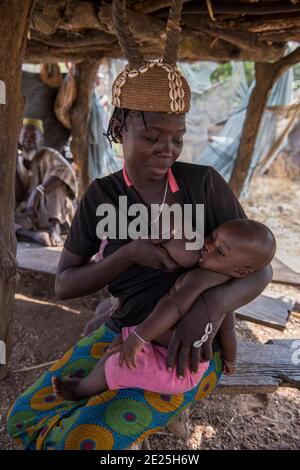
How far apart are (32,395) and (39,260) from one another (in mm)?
2528

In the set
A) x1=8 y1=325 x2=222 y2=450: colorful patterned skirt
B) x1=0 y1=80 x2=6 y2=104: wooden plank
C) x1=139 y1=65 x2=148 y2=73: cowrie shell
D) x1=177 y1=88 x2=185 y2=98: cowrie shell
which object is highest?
x1=139 y1=65 x2=148 y2=73: cowrie shell

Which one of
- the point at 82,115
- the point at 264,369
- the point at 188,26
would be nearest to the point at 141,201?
the point at 264,369

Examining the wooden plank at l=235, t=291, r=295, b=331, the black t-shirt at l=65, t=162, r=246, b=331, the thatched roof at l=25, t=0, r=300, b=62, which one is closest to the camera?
the black t-shirt at l=65, t=162, r=246, b=331

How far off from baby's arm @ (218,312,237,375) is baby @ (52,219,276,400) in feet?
0.40

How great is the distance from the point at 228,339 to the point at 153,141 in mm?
756

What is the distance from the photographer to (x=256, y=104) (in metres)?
4.43

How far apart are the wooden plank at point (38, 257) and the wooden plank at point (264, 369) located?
216 cm

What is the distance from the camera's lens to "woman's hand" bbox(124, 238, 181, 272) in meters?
1.38

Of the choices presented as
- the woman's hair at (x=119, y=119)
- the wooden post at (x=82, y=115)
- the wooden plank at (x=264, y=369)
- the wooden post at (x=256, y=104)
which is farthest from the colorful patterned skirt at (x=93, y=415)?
the wooden post at (x=82, y=115)

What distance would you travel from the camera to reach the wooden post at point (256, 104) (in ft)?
13.4

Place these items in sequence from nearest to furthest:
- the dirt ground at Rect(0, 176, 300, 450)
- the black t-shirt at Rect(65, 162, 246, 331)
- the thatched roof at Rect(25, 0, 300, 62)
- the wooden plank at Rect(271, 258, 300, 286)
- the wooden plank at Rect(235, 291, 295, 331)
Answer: the black t-shirt at Rect(65, 162, 246, 331) → the dirt ground at Rect(0, 176, 300, 450) → the thatched roof at Rect(25, 0, 300, 62) → the wooden plank at Rect(235, 291, 295, 331) → the wooden plank at Rect(271, 258, 300, 286)

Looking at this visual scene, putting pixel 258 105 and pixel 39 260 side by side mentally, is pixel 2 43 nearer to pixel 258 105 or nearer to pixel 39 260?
pixel 39 260

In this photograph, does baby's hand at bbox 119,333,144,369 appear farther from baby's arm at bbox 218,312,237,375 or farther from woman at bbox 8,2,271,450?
baby's arm at bbox 218,312,237,375

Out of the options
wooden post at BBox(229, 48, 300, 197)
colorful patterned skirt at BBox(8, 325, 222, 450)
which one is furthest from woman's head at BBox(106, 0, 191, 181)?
wooden post at BBox(229, 48, 300, 197)
